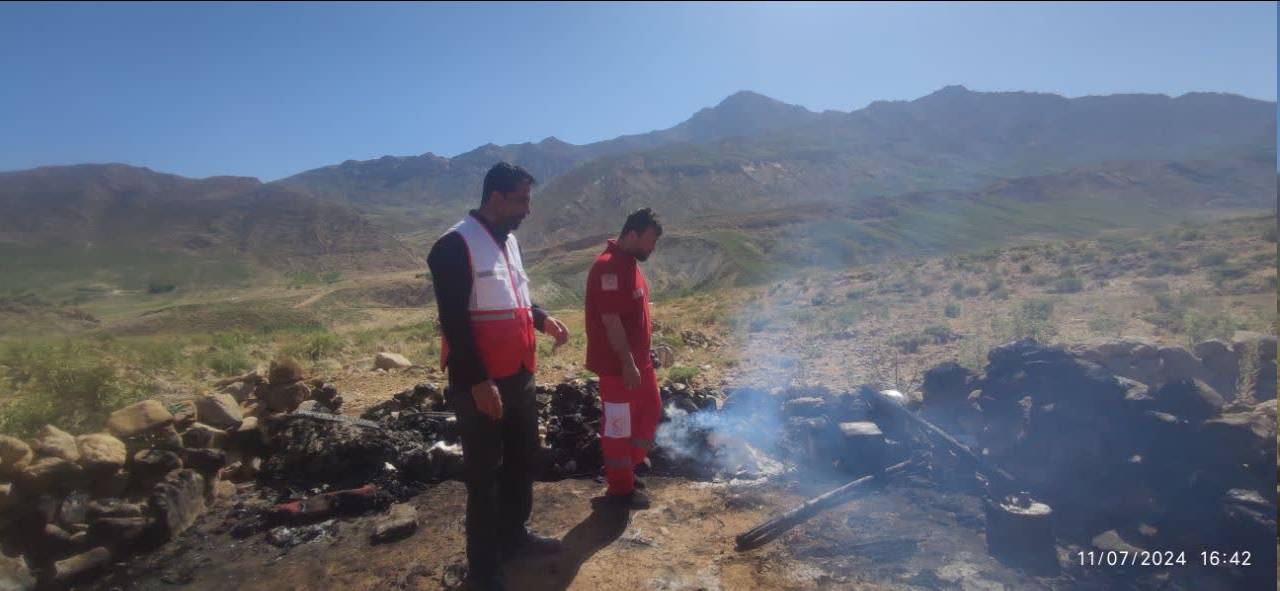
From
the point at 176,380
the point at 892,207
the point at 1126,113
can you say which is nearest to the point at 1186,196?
the point at 892,207

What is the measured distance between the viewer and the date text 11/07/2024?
3.11 metres

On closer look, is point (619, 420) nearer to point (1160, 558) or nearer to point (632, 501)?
point (632, 501)

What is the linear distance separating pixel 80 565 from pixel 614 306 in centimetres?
310

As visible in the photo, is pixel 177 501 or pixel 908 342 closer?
pixel 177 501

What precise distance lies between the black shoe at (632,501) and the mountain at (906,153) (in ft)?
200

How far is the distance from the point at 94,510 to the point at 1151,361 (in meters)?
7.81

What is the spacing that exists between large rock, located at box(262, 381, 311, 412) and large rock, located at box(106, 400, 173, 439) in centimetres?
136

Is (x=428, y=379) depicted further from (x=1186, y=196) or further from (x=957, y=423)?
(x=1186, y=196)

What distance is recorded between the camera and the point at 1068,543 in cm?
345

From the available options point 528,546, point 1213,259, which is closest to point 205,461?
point 528,546

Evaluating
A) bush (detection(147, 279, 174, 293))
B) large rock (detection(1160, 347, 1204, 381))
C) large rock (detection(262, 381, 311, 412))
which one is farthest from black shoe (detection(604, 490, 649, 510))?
bush (detection(147, 279, 174, 293))

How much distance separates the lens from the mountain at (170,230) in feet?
188

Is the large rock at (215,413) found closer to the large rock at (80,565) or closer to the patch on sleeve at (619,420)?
the large rock at (80,565)

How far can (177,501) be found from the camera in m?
3.76
